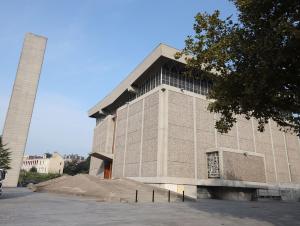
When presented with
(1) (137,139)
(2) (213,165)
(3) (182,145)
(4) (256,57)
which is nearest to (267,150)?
(2) (213,165)

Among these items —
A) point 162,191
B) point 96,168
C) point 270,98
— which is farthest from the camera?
point 96,168

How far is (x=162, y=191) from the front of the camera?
1124 inches

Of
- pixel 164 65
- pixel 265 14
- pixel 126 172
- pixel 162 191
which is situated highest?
pixel 164 65

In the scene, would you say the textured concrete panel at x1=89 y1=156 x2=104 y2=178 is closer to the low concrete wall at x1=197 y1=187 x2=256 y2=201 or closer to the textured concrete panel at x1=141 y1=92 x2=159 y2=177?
the textured concrete panel at x1=141 y1=92 x2=159 y2=177

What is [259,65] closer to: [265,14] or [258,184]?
[265,14]

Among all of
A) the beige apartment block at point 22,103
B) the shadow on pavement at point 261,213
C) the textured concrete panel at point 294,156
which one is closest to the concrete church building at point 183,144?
the textured concrete panel at point 294,156

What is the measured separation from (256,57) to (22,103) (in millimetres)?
50422

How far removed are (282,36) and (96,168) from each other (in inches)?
2198

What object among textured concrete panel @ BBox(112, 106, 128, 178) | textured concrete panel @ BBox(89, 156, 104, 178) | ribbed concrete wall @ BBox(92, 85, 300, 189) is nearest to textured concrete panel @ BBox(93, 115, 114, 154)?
textured concrete panel @ BBox(89, 156, 104, 178)

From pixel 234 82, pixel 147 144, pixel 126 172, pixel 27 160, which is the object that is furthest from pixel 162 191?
pixel 27 160

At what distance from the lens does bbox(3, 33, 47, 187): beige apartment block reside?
50425 millimetres

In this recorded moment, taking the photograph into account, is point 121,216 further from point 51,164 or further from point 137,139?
point 51,164

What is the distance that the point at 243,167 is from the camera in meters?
38.4

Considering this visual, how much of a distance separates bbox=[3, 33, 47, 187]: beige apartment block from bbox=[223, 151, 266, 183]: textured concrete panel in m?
37.8
